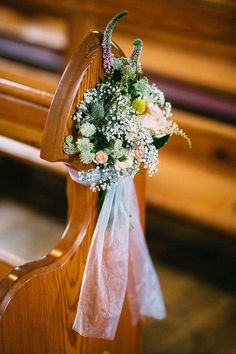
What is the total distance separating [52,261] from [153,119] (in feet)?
1.77

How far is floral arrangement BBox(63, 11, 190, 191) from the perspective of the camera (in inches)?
75.3

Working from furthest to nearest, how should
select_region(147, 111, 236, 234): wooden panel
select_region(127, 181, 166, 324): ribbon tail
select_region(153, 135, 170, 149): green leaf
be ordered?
select_region(147, 111, 236, 234): wooden panel
select_region(127, 181, 166, 324): ribbon tail
select_region(153, 135, 170, 149): green leaf

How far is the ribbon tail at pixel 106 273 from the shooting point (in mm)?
2150

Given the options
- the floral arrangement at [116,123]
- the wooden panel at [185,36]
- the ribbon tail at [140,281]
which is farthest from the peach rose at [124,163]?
the wooden panel at [185,36]

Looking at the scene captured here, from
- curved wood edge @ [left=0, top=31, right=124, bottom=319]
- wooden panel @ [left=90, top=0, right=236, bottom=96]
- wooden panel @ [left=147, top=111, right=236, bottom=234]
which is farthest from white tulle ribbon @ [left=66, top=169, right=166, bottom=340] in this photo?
wooden panel @ [left=90, top=0, right=236, bottom=96]

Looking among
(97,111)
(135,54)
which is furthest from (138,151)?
(135,54)

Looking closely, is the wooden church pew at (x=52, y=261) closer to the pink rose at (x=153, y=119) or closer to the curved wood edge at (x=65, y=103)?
the curved wood edge at (x=65, y=103)

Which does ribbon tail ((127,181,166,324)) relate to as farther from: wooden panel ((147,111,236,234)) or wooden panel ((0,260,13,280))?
wooden panel ((147,111,236,234))

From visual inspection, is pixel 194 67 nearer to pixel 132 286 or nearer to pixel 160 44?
pixel 160 44

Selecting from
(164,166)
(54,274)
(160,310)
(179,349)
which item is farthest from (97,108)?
(164,166)

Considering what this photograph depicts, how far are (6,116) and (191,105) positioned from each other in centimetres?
141

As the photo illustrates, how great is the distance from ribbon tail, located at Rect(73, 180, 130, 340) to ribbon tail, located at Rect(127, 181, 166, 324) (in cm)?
15

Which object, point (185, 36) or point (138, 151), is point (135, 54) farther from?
point (185, 36)

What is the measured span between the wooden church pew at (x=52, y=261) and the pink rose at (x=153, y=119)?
0.18 metres
